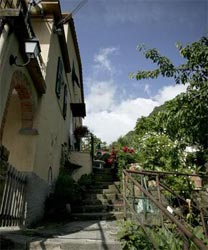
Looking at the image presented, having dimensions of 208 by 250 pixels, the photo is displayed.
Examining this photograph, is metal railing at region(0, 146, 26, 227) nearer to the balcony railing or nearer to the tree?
the balcony railing

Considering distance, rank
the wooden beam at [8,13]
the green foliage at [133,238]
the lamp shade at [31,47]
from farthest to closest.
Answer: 1. the lamp shade at [31,47]
2. the wooden beam at [8,13]
3. the green foliage at [133,238]

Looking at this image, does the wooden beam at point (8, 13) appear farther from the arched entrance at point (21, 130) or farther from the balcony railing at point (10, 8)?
the arched entrance at point (21, 130)

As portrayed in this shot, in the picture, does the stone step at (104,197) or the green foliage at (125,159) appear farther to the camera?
the green foliage at (125,159)

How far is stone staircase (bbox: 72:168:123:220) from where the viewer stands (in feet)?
21.7

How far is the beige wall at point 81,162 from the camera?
11.4m

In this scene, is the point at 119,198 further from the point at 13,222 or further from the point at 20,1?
the point at 20,1

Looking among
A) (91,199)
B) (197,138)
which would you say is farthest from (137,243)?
(91,199)

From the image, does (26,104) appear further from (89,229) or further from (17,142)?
(89,229)

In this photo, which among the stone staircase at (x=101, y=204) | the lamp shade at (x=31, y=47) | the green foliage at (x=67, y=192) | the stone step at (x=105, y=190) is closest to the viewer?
the lamp shade at (x=31, y=47)

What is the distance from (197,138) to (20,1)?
5.37 meters

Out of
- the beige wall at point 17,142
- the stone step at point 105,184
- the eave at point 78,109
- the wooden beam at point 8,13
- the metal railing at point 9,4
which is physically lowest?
the stone step at point 105,184

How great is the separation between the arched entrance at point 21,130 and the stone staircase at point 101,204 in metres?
2.19

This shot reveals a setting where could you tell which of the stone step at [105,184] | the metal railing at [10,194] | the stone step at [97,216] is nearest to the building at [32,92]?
the metal railing at [10,194]

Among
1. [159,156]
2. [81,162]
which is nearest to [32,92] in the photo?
[159,156]
